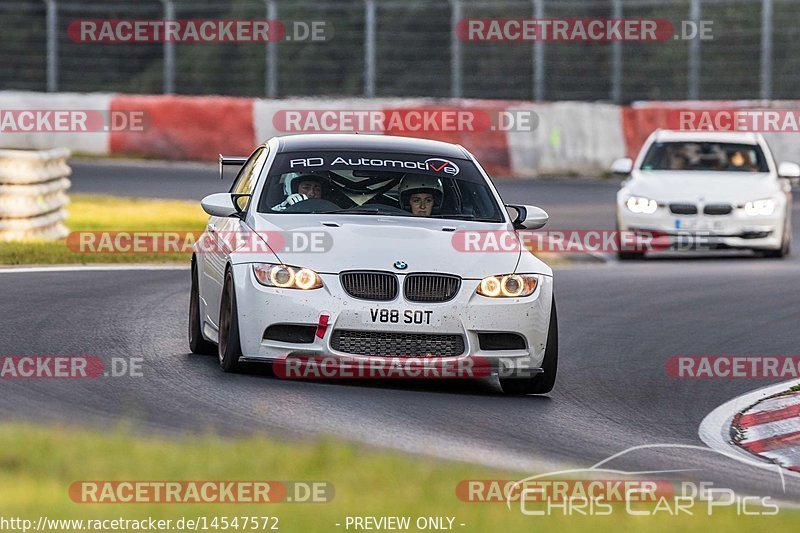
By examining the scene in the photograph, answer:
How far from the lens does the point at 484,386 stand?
10.7 meters

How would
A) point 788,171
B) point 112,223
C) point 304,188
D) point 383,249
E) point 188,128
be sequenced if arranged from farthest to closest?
point 188,128, point 112,223, point 788,171, point 304,188, point 383,249

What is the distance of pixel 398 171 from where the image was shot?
1113 cm

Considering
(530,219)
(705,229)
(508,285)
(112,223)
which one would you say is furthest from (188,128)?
(508,285)

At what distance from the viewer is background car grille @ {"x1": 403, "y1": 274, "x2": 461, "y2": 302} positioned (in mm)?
9898

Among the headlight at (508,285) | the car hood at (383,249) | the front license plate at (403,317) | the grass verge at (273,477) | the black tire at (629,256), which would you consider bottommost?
the black tire at (629,256)

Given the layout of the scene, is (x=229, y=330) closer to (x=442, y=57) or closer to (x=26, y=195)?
(x=26, y=195)

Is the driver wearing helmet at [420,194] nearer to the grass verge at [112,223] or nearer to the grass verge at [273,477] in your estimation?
the grass verge at [273,477]

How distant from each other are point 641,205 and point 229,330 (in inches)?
390

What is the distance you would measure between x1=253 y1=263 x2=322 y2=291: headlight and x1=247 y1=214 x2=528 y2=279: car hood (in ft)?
0.13

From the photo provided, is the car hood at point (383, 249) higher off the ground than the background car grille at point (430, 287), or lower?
higher

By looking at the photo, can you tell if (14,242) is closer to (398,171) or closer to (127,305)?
(127,305)

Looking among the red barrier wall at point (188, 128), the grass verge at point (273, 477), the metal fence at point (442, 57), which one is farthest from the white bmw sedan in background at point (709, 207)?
the red barrier wall at point (188, 128)

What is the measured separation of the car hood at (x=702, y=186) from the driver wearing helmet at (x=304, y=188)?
886 centimetres

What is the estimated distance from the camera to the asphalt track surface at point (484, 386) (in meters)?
8.59
